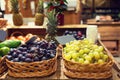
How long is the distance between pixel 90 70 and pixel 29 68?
48 centimetres

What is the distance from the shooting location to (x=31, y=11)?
590cm

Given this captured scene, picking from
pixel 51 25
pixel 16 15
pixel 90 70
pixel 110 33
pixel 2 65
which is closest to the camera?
pixel 90 70

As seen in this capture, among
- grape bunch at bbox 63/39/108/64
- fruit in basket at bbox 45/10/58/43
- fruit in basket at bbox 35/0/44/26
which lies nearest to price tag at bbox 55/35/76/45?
fruit in basket at bbox 45/10/58/43

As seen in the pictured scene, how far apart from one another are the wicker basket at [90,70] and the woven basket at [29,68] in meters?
0.18

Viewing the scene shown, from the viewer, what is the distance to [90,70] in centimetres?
207

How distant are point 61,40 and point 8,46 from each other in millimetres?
593

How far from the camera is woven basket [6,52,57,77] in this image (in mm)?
2078

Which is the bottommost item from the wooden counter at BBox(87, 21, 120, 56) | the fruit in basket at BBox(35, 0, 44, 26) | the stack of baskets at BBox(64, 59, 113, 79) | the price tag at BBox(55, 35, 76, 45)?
the wooden counter at BBox(87, 21, 120, 56)

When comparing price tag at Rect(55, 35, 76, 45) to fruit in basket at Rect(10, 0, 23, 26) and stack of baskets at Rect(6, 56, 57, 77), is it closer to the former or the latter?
stack of baskets at Rect(6, 56, 57, 77)

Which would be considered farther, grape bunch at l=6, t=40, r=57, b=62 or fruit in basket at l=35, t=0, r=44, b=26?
fruit in basket at l=35, t=0, r=44, b=26

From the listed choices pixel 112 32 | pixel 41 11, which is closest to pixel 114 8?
pixel 112 32

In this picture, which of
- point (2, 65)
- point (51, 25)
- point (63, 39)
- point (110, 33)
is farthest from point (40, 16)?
point (110, 33)

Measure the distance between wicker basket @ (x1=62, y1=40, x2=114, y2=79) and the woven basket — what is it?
18 centimetres

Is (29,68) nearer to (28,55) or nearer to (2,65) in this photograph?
(28,55)
